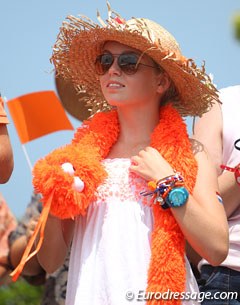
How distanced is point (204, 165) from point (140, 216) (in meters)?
0.32

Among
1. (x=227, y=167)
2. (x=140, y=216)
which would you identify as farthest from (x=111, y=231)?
(x=227, y=167)

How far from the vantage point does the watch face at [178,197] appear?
118 inches

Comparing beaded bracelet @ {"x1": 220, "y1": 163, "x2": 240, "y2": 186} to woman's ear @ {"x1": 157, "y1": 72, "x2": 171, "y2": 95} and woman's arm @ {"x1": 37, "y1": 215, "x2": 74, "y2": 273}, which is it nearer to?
woman's ear @ {"x1": 157, "y1": 72, "x2": 171, "y2": 95}

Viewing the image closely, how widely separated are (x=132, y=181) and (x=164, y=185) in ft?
0.60

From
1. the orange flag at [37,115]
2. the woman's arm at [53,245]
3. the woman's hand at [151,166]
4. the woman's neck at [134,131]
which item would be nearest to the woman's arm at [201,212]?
the woman's hand at [151,166]

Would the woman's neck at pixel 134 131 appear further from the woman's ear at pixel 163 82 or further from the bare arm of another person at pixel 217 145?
the bare arm of another person at pixel 217 145

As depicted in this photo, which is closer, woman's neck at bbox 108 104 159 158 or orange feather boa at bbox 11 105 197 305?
orange feather boa at bbox 11 105 197 305

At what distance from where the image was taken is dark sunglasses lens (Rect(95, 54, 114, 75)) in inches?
127

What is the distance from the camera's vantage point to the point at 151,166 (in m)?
3.10

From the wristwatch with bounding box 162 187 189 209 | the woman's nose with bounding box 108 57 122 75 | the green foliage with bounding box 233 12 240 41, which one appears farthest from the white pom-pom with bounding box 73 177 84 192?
the green foliage with bounding box 233 12 240 41

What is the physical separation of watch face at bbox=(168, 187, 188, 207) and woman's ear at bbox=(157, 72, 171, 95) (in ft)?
1.69

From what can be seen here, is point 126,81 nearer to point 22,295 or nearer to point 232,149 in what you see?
point 232,149

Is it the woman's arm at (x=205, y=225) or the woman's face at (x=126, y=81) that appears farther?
the woman's face at (x=126, y=81)

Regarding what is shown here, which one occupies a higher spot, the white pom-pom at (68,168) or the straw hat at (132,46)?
the straw hat at (132,46)
